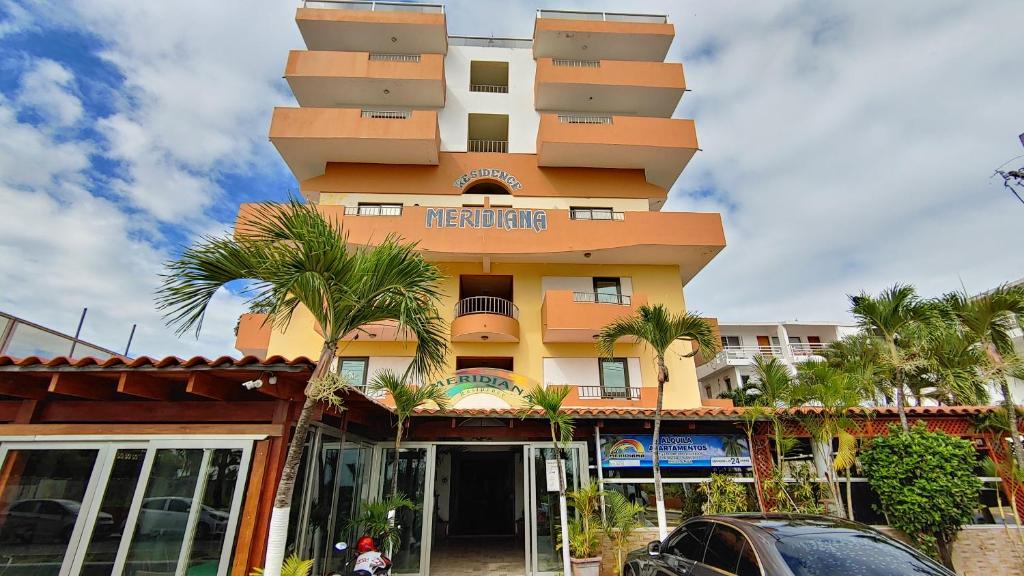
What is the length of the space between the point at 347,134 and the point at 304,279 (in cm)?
1284

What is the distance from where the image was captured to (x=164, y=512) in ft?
17.4

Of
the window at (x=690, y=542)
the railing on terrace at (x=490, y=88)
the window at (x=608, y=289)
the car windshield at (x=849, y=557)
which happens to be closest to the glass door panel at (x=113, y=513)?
the window at (x=690, y=542)

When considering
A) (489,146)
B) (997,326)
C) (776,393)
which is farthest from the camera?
(489,146)

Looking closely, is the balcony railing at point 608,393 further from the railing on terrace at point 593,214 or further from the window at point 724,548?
the window at point 724,548

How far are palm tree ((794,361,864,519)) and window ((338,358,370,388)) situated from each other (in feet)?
39.9

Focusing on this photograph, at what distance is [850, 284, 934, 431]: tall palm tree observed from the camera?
9.12m

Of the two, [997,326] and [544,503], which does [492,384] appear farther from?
[997,326]

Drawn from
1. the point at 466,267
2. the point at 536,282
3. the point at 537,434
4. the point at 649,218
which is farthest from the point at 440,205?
the point at 537,434

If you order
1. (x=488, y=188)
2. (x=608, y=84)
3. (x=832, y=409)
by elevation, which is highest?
(x=608, y=84)

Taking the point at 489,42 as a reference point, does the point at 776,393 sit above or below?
below

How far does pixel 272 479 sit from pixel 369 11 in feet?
61.9

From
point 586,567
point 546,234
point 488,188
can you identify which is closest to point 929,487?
point 586,567

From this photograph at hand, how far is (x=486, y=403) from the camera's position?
11859mm

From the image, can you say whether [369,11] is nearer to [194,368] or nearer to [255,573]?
[194,368]
